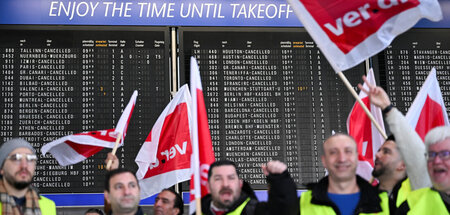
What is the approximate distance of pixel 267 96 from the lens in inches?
278

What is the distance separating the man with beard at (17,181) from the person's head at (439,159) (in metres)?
2.18

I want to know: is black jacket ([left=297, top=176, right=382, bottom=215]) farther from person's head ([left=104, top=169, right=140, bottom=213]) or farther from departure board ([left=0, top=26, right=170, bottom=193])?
departure board ([left=0, top=26, right=170, bottom=193])

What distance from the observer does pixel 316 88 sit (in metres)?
7.14

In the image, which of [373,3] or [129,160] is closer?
[373,3]

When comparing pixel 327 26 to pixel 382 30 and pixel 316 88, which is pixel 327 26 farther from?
pixel 316 88

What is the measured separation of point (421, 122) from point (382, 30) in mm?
1490

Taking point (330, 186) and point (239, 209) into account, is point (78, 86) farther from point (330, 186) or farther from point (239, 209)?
point (330, 186)

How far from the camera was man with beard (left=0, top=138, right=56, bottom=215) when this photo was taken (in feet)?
12.4

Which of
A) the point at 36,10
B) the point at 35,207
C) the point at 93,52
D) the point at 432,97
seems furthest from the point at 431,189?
the point at 36,10

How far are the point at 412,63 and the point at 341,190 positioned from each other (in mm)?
4310

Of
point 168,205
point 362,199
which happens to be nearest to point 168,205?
point 168,205

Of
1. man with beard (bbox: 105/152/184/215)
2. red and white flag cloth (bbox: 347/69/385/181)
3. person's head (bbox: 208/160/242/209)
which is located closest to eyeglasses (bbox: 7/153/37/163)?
person's head (bbox: 208/160/242/209)

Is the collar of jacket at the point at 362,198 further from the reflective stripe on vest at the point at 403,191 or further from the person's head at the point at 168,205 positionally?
the person's head at the point at 168,205

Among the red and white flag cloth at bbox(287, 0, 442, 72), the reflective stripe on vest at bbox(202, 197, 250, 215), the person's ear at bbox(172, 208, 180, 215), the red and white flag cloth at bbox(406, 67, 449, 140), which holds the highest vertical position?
the red and white flag cloth at bbox(287, 0, 442, 72)
